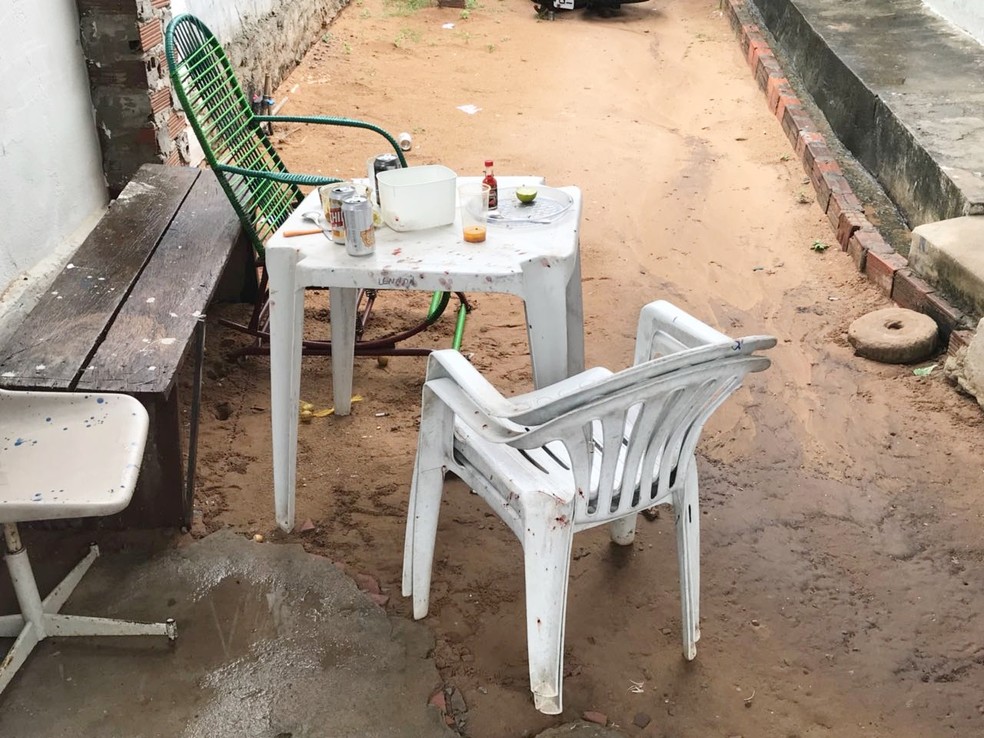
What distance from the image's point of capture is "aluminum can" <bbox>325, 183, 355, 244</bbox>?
2.35 meters

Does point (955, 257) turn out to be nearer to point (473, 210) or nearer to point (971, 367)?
point (971, 367)

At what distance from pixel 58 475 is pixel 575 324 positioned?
4.80 feet

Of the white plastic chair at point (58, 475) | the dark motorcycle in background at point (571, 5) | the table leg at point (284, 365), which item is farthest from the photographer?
the dark motorcycle in background at point (571, 5)

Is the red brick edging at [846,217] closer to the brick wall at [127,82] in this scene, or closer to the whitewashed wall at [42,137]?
the brick wall at [127,82]

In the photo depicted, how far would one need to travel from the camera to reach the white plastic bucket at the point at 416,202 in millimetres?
2465

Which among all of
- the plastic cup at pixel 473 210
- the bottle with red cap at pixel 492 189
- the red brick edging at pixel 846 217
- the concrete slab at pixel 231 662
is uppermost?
the bottle with red cap at pixel 492 189

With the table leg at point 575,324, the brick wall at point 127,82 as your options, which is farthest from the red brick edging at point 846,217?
the brick wall at point 127,82

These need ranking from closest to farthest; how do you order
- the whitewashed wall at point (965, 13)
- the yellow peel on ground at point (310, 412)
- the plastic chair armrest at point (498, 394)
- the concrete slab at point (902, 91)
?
the plastic chair armrest at point (498, 394) → the yellow peel on ground at point (310, 412) → the concrete slab at point (902, 91) → the whitewashed wall at point (965, 13)

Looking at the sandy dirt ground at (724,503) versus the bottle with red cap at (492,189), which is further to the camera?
the bottle with red cap at (492,189)

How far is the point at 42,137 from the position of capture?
326cm

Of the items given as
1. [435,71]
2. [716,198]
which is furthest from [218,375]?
[435,71]

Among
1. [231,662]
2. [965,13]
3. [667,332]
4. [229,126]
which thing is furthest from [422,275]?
[965,13]

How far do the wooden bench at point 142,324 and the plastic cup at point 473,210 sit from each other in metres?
0.85

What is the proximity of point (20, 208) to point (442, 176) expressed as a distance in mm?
1503
